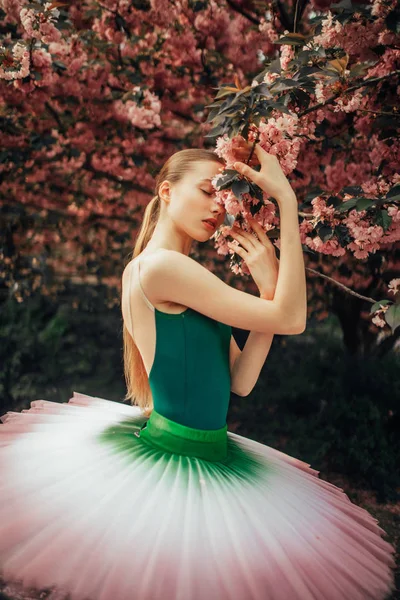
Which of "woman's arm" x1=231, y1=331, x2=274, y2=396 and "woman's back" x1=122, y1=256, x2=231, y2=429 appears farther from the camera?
"woman's arm" x1=231, y1=331, x2=274, y2=396

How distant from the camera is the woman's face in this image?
1.70m

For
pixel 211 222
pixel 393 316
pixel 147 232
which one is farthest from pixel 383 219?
pixel 147 232

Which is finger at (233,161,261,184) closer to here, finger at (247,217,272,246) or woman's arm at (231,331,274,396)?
finger at (247,217,272,246)

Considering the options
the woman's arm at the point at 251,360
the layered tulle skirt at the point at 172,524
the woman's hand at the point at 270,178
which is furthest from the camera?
the woman's arm at the point at 251,360

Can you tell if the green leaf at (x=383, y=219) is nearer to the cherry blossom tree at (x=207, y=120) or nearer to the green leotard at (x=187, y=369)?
the cherry blossom tree at (x=207, y=120)

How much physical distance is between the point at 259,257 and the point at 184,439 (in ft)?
1.87

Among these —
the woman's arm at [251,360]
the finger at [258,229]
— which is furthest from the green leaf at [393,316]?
the finger at [258,229]

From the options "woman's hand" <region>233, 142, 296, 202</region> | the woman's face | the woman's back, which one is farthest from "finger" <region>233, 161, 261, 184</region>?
the woman's back

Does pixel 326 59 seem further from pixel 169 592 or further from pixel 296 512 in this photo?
pixel 169 592

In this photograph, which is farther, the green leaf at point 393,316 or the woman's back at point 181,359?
the green leaf at point 393,316

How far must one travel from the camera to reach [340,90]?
2.12 m

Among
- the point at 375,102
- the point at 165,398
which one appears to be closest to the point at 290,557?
the point at 165,398

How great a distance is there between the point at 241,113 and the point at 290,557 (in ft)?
4.01

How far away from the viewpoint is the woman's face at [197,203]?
1698 mm
